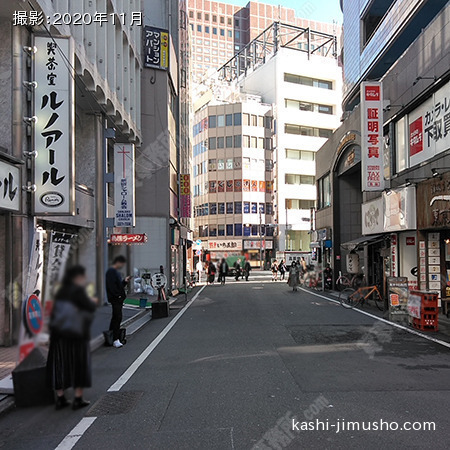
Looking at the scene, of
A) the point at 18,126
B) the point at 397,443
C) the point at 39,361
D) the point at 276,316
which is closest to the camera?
the point at 39,361

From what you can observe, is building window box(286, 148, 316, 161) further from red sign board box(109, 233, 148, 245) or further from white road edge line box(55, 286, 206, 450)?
red sign board box(109, 233, 148, 245)

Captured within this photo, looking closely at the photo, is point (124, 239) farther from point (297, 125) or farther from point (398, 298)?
point (297, 125)

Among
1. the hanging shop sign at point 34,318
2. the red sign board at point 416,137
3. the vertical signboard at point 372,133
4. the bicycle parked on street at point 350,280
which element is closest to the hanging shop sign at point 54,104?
the hanging shop sign at point 34,318

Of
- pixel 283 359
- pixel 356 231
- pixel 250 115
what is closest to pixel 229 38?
pixel 250 115

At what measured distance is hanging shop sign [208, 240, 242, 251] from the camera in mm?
66875

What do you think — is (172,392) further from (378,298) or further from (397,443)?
(378,298)

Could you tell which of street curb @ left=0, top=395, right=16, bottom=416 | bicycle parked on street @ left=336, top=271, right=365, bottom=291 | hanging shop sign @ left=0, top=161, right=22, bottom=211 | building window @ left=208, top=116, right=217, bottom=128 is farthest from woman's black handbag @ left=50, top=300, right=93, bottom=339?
building window @ left=208, top=116, right=217, bottom=128

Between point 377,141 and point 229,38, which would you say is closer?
point 377,141

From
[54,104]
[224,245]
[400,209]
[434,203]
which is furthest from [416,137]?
[224,245]

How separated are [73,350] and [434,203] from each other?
48.5 ft

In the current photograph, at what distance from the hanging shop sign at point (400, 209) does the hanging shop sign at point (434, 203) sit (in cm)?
39

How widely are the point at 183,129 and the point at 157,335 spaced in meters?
30.2

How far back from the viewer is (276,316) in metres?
14.6

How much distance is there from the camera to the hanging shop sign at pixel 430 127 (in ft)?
44.3
